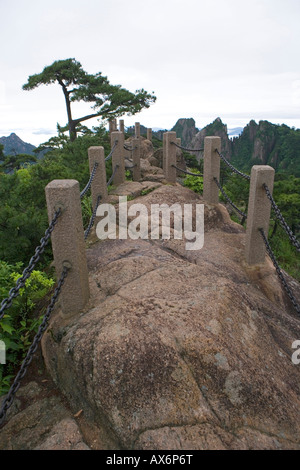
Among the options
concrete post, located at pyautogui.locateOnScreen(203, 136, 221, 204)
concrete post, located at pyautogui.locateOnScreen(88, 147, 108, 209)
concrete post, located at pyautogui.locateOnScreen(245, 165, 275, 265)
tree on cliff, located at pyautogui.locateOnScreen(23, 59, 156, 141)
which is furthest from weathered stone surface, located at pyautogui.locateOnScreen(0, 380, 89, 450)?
tree on cliff, located at pyautogui.locateOnScreen(23, 59, 156, 141)

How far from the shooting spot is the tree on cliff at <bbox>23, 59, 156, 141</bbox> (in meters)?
20.0

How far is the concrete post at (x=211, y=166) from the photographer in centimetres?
609

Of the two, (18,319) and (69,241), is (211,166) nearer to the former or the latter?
(69,241)

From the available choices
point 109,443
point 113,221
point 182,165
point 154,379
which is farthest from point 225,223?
point 182,165

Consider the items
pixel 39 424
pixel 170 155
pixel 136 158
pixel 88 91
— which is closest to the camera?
pixel 39 424

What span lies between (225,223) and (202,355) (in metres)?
3.98

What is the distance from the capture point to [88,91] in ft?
67.4

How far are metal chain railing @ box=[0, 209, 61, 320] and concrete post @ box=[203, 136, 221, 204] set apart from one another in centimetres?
395

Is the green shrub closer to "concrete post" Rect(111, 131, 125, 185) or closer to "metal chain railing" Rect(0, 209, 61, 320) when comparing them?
"metal chain railing" Rect(0, 209, 61, 320)

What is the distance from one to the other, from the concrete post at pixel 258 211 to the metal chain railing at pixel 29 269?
8.49ft

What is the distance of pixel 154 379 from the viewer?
8.12 feet

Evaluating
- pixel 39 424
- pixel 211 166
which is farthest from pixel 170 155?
pixel 39 424

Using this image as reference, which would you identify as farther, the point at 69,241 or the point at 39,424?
the point at 69,241

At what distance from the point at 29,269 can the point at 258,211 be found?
9.87 feet
